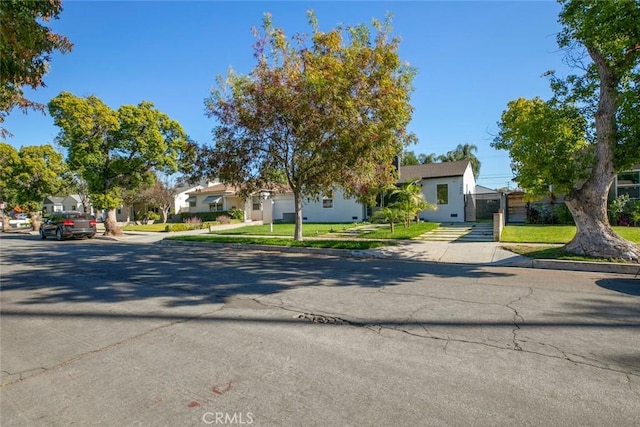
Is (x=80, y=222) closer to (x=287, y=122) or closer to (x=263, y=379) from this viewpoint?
(x=287, y=122)

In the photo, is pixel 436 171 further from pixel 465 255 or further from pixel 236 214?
pixel 236 214

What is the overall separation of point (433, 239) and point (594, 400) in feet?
41.0

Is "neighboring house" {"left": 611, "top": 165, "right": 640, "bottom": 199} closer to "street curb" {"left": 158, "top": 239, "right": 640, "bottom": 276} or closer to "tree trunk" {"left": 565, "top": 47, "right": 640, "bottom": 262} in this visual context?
"tree trunk" {"left": 565, "top": 47, "right": 640, "bottom": 262}

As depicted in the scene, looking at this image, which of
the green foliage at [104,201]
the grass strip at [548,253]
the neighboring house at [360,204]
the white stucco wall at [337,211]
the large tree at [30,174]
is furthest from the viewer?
the large tree at [30,174]

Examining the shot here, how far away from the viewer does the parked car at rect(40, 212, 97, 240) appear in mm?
21984

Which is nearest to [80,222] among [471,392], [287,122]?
[287,122]

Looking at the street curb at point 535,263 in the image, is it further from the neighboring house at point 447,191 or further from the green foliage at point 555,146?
the neighboring house at point 447,191

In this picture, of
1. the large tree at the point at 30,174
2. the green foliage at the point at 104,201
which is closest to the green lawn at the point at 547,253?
the green foliage at the point at 104,201

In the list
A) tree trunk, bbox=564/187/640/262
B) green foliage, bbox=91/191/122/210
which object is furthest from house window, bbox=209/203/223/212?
tree trunk, bbox=564/187/640/262

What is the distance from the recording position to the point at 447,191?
989 inches

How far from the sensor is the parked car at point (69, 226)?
2198cm

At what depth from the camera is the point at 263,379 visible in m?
3.40

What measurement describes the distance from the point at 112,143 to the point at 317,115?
1638cm

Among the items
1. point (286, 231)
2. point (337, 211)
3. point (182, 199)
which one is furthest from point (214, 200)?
point (286, 231)
